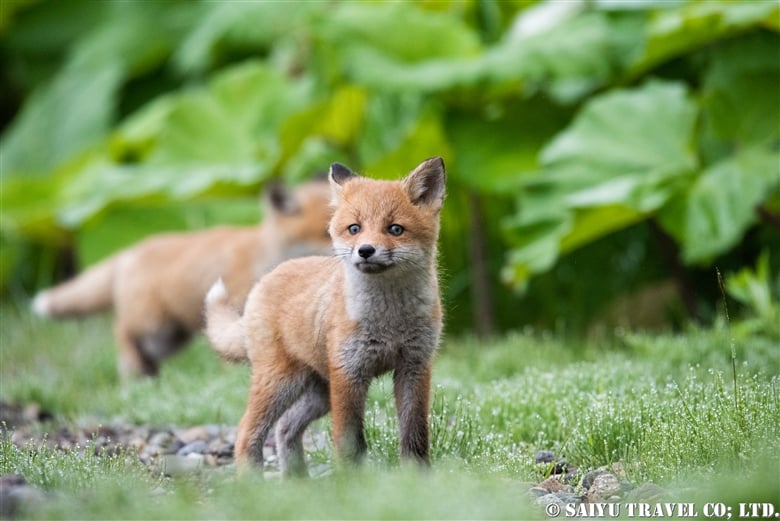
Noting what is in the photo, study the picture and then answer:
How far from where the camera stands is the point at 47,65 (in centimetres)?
1304

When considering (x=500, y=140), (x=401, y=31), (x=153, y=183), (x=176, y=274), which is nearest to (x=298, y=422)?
(x=176, y=274)

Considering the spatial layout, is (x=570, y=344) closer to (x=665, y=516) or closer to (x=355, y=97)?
(x=355, y=97)

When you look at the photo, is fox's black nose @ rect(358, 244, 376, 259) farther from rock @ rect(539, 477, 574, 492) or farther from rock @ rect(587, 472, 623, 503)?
rock @ rect(587, 472, 623, 503)

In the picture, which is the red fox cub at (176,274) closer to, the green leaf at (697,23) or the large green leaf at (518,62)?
the large green leaf at (518,62)

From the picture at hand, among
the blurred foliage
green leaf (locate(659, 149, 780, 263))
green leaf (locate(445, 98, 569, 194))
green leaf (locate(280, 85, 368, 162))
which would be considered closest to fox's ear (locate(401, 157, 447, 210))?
the blurred foliage

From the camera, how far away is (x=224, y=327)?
490 cm

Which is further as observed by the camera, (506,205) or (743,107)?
(506,205)

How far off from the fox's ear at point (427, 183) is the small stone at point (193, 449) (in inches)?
66.7

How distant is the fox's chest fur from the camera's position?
4.06 m

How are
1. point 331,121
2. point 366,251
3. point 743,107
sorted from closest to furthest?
point 366,251, point 743,107, point 331,121

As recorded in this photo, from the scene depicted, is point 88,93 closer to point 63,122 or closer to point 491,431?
point 63,122

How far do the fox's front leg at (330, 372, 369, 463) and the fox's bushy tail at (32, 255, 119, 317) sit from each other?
4.68 metres

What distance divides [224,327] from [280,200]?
141 inches

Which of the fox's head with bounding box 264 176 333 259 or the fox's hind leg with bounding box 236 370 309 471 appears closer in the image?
the fox's hind leg with bounding box 236 370 309 471
